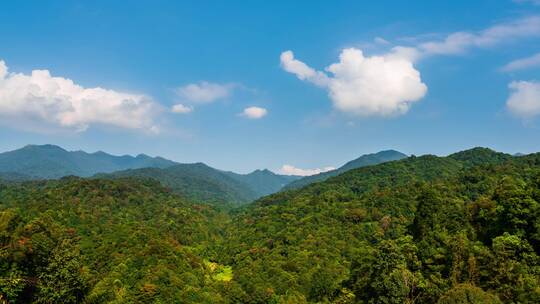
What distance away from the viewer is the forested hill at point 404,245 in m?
27.7

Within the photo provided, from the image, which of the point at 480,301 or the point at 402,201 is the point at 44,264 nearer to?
the point at 480,301

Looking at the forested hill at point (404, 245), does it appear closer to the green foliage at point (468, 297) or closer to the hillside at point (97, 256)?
the green foliage at point (468, 297)

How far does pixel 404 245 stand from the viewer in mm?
33094

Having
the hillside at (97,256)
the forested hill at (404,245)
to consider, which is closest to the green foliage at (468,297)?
the forested hill at (404,245)

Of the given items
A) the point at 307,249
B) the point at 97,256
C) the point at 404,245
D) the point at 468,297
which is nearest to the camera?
the point at 468,297

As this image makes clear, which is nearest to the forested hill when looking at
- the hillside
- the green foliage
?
the green foliage

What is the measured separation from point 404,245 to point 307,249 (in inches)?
1643

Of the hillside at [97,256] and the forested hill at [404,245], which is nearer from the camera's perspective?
the forested hill at [404,245]

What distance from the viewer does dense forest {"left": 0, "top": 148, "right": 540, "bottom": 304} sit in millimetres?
28469

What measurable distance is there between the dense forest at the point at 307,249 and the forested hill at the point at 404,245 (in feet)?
0.42

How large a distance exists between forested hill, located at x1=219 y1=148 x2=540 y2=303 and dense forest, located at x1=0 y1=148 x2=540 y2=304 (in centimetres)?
13

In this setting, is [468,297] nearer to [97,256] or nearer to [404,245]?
[404,245]

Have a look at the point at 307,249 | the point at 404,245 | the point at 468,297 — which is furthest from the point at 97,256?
the point at 468,297

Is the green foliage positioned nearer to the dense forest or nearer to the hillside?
the dense forest
